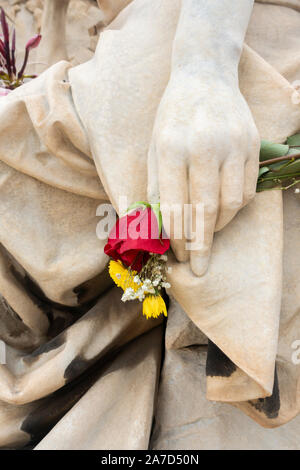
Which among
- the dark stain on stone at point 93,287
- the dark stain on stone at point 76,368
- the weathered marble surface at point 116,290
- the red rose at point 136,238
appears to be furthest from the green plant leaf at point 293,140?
the dark stain on stone at point 76,368

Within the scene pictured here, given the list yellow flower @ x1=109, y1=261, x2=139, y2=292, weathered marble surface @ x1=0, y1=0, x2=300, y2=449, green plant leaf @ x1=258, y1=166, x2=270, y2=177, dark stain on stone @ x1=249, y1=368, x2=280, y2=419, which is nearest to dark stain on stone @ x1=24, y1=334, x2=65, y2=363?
weathered marble surface @ x1=0, y1=0, x2=300, y2=449

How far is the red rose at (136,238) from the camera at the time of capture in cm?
68

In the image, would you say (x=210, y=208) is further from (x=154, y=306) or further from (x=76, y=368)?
(x=76, y=368)

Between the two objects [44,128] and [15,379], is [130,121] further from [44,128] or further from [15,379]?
[15,379]

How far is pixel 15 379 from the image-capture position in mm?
974

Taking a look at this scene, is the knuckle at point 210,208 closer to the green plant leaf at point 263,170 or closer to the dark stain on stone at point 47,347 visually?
the green plant leaf at point 263,170

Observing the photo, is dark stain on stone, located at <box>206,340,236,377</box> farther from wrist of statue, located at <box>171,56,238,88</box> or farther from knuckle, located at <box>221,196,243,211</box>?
wrist of statue, located at <box>171,56,238,88</box>

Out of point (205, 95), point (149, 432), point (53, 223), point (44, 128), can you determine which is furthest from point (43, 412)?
point (205, 95)

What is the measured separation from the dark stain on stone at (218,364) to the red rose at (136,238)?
0.23 meters

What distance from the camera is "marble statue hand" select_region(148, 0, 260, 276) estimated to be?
0.69 metres

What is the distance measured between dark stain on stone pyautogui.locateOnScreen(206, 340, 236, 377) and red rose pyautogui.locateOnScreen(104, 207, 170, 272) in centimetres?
23

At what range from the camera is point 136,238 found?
2.23ft

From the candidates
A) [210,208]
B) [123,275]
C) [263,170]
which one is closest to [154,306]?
[123,275]

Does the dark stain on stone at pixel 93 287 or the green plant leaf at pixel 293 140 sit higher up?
the green plant leaf at pixel 293 140
